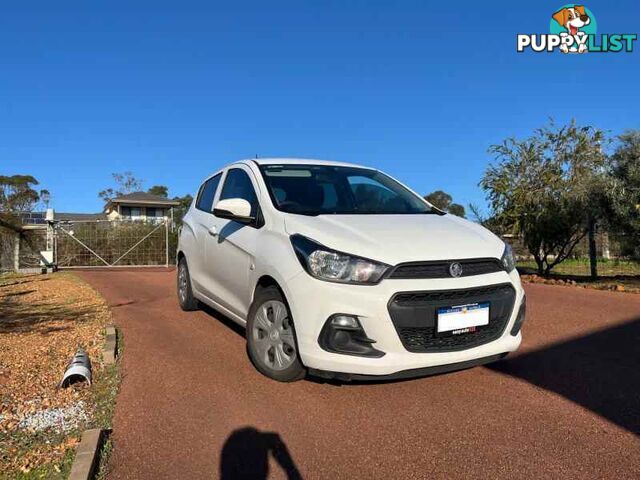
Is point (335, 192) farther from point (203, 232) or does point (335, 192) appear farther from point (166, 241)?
point (166, 241)

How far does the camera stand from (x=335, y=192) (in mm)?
4711

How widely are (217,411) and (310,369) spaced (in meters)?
0.67

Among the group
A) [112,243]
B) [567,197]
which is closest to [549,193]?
[567,197]

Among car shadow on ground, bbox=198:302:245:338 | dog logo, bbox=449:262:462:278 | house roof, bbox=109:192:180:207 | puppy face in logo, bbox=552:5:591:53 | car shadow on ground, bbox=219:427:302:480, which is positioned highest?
puppy face in logo, bbox=552:5:591:53

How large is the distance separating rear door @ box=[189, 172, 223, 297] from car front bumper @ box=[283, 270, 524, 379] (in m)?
2.10

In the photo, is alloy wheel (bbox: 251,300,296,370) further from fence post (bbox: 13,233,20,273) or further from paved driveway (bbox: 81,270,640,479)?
fence post (bbox: 13,233,20,273)

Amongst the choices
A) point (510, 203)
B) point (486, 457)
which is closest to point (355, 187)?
point (486, 457)

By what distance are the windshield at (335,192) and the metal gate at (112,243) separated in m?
12.1

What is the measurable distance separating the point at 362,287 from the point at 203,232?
2750 mm

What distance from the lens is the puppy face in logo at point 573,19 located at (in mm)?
11672

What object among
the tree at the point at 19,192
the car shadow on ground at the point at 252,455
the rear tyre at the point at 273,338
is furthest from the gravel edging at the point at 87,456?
the tree at the point at 19,192

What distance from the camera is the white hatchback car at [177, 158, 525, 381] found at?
321 centimetres

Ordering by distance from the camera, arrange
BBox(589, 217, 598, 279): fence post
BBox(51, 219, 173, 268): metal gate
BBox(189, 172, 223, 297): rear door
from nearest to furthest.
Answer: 1. BBox(189, 172, 223, 297): rear door
2. BBox(589, 217, 598, 279): fence post
3. BBox(51, 219, 173, 268): metal gate

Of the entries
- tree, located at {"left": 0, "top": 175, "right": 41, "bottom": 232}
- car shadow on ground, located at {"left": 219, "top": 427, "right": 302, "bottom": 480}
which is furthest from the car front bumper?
tree, located at {"left": 0, "top": 175, "right": 41, "bottom": 232}
